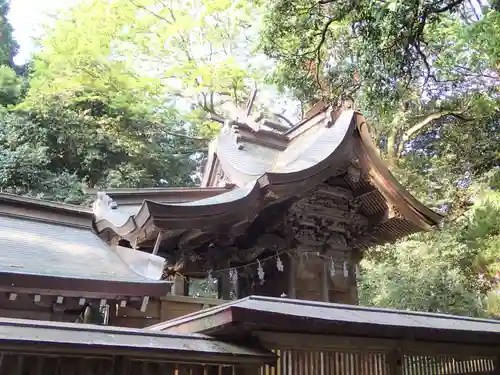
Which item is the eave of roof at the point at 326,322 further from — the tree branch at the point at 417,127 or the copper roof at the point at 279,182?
the tree branch at the point at 417,127

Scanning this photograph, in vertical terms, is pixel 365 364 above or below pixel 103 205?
below

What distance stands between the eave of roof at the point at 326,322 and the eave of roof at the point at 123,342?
0.20 meters

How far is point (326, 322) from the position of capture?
4.05 meters

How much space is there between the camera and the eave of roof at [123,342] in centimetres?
296

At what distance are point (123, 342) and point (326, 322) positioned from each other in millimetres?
1656

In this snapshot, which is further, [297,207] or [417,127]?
[417,127]

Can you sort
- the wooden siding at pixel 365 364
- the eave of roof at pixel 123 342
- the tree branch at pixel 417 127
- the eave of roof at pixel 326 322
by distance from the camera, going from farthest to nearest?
the tree branch at pixel 417 127 → the wooden siding at pixel 365 364 → the eave of roof at pixel 326 322 → the eave of roof at pixel 123 342

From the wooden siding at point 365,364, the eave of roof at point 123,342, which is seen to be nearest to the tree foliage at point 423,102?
the wooden siding at point 365,364

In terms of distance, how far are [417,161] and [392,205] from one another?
27.7 feet

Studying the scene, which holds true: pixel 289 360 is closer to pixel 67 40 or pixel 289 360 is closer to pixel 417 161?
pixel 417 161

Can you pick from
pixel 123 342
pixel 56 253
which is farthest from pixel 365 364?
pixel 56 253

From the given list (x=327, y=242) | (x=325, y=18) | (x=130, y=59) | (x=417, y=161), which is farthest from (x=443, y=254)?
(x=130, y=59)

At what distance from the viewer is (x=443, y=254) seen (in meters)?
13.4

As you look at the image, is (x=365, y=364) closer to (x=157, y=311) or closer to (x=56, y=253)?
(x=157, y=311)
